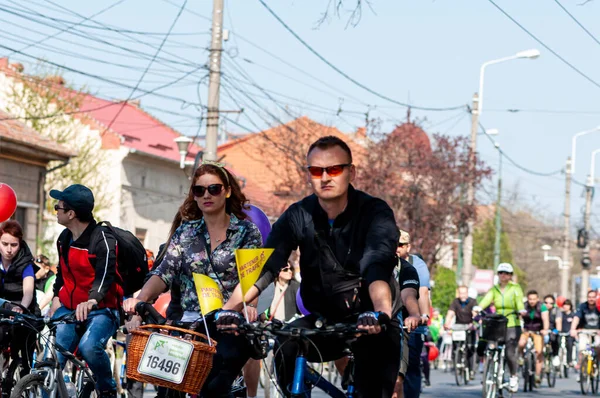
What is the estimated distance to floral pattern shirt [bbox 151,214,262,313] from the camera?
7.48 meters

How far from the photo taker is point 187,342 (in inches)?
240

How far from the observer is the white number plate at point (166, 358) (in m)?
6.05

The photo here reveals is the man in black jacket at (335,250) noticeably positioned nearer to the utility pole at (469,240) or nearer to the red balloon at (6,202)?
the red balloon at (6,202)

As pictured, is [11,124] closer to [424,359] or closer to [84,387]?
[424,359]

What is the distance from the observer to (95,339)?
8672 mm

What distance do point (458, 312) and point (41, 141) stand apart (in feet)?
38.4

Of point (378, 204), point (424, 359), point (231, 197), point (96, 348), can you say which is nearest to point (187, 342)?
point (378, 204)

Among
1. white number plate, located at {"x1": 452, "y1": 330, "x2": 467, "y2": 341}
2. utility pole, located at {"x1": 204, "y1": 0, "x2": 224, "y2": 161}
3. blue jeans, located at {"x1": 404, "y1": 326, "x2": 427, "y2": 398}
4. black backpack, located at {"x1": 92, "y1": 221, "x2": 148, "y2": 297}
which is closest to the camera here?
black backpack, located at {"x1": 92, "y1": 221, "x2": 148, "y2": 297}

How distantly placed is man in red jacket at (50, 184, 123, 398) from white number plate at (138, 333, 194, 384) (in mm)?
2505

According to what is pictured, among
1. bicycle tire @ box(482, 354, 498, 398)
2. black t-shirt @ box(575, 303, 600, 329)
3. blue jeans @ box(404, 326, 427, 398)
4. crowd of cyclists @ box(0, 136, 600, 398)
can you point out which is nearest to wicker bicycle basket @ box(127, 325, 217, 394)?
crowd of cyclists @ box(0, 136, 600, 398)

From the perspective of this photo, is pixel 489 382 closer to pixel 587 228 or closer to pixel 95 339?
pixel 95 339

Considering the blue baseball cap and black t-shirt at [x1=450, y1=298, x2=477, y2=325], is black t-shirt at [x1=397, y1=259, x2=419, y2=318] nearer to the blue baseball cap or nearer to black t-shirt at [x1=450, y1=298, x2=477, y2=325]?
the blue baseball cap

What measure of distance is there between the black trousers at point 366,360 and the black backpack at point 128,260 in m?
2.95

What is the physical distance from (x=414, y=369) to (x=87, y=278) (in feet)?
10.9
